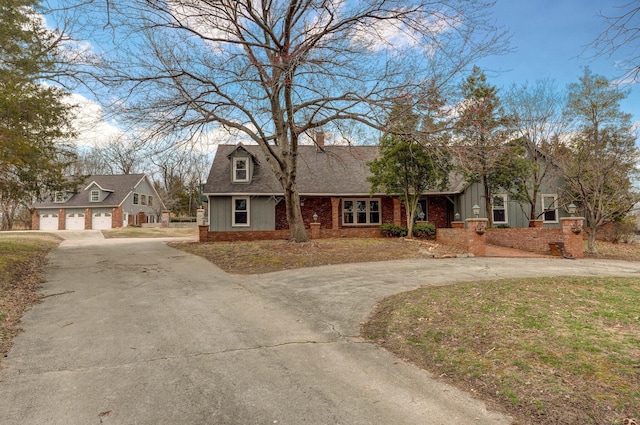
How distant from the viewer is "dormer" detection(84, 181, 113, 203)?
36594 mm

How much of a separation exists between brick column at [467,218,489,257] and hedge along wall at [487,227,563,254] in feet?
10.7

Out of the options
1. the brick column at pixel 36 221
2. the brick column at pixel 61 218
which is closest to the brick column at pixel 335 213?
the brick column at pixel 61 218

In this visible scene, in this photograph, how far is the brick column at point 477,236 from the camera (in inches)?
522

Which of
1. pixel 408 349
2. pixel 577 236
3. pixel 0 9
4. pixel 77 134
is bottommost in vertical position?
pixel 408 349

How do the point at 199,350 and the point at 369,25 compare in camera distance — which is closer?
the point at 199,350

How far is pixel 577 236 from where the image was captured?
13.2 metres

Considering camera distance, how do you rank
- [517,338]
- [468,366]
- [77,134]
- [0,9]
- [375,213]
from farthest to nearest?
1. [375,213]
2. [77,134]
3. [0,9]
4. [517,338]
5. [468,366]

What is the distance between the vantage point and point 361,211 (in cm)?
2134

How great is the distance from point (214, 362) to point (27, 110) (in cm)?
1034

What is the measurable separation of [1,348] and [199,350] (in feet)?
7.76

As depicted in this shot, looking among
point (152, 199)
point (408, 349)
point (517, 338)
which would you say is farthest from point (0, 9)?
point (152, 199)

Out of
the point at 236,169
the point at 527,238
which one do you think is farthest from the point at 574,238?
the point at 236,169

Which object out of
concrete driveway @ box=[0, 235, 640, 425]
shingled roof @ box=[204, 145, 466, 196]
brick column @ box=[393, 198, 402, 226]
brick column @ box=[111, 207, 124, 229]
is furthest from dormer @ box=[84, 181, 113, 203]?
concrete driveway @ box=[0, 235, 640, 425]

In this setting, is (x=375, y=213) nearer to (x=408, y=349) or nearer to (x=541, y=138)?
(x=541, y=138)
